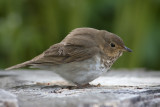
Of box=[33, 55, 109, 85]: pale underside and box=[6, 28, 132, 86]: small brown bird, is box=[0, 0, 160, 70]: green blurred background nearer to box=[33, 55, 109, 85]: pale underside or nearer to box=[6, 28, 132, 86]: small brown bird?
box=[6, 28, 132, 86]: small brown bird

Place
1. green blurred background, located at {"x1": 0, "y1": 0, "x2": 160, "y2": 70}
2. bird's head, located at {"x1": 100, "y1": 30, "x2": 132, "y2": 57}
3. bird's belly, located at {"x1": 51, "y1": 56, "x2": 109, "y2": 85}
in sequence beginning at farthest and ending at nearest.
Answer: green blurred background, located at {"x1": 0, "y1": 0, "x2": 160, "y2": 70}, bird's head, located at {"x1": 100, "y1": 30, "x2": 132, "y2": 57}, bird's belly, located at {"x1": 51, "y1": 56, "x2": 109, "y2": 85}

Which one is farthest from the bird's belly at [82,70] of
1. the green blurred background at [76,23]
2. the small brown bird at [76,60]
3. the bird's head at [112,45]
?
the green blurred background at [76,23]

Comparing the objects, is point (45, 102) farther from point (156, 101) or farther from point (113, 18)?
point (113, 18)

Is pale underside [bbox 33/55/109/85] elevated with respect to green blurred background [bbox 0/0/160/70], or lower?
lower

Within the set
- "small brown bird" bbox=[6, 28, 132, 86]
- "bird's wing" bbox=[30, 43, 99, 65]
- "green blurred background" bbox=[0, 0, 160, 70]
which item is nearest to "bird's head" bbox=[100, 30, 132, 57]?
"small brown bird" bbox=[6, 28, 132, 86]

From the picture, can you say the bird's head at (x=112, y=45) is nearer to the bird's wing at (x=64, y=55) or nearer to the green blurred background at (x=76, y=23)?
the bird's wing at (x=64, y=55)

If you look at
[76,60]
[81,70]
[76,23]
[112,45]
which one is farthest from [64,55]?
[76,23]
